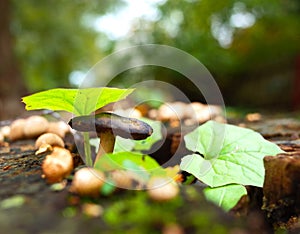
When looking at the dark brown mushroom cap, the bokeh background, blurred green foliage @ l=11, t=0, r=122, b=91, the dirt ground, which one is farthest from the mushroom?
blurred green foliage @ l=11, t=0, r=122, b=91

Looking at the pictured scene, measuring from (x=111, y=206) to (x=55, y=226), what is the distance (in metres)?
0.09

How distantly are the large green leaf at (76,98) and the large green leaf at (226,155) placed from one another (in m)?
0.23

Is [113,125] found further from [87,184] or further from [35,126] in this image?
[35,126]

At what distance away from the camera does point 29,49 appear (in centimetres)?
673

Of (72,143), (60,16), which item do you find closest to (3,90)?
(60,16)

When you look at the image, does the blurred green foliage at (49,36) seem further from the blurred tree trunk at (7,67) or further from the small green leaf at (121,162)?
the small green leaf at (121,162)

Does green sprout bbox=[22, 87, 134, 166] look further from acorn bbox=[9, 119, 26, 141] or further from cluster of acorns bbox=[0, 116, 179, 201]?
acorn bbox=[9, 119, 26, 141]

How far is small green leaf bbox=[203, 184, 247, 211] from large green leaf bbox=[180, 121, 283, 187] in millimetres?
12

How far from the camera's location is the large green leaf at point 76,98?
0.73m

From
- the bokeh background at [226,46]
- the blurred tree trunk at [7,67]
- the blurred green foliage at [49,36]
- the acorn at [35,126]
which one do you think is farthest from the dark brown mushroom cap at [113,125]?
the blurred green foliage at [49,36]

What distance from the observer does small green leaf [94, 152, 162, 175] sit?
2.15ft

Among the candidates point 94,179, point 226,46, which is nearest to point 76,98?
point 94,179

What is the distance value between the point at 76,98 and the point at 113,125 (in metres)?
0.10

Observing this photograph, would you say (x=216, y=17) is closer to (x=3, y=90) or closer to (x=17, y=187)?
(x=3, y=90)
